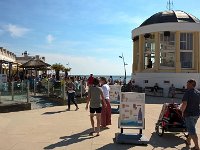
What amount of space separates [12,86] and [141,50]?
671 inches

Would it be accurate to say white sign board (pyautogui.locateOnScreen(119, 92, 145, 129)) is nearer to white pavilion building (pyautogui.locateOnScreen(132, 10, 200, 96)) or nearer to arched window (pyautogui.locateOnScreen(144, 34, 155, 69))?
white pavilion building (pyautogui.locateOnScreen(132, 10, 200, 96))

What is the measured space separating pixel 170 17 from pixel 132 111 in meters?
22.0

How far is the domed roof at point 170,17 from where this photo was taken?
1200 inches

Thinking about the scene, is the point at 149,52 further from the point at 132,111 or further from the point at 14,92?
→ the point at 132,111

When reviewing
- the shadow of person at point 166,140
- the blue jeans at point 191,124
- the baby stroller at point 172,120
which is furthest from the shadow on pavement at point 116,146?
the baby stroller at point 172,120

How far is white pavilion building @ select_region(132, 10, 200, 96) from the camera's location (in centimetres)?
2931

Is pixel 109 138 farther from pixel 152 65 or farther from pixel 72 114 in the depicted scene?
pixel 152 65

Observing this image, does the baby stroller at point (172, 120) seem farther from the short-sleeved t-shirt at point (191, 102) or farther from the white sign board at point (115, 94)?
the white sign board at point (115, 94)

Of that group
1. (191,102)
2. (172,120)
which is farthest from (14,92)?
(191,102)

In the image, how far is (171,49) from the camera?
30.3 m

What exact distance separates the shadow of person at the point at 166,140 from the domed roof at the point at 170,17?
20895mm

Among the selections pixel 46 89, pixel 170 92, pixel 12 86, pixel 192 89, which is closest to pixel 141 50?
pixel 170 92

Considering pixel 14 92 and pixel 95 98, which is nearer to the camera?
pixel 95 98

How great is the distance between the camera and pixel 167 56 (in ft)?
100.0
